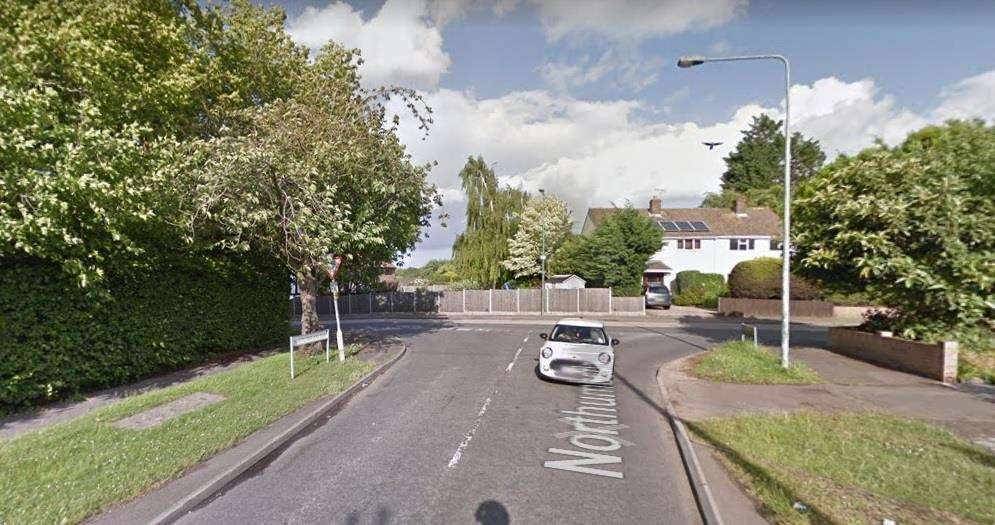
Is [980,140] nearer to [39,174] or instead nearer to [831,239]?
[831,239]

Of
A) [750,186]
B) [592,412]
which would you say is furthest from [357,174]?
[750,186]

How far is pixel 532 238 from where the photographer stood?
33719mm

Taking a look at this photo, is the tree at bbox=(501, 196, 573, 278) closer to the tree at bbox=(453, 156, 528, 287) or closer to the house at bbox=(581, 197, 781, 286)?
the tree at bbox=(453, 156, 528, 287)

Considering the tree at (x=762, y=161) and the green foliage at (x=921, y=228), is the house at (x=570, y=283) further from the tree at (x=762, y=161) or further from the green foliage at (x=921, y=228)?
the tree at (x=762, y=161)

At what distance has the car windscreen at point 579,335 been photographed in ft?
30.0

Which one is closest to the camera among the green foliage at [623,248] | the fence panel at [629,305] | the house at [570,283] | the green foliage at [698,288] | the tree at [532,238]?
the fence panel at [629,305]

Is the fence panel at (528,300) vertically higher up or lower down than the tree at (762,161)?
lower down

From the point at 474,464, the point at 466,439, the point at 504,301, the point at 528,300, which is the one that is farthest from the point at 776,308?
the point at 474,464

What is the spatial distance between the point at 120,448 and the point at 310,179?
5.72 meters

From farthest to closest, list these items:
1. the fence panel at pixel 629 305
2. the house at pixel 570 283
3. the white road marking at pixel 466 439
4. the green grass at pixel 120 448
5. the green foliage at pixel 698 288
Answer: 1. the green foliage at pixel 698 288
2. the house at pixel 570 283
3. the fence panel at pixel 629 305
4. the white road marking at pixel 466 439
5. the green grass at pixel 120 448

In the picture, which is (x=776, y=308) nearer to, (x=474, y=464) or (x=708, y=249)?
(x=708, y=249)

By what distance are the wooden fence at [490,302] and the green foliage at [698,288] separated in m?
5.72

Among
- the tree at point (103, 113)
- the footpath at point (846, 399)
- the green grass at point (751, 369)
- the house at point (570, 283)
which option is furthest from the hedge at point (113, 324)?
the house at point (570, 283)

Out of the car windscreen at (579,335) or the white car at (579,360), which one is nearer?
the white car at (579,360)
